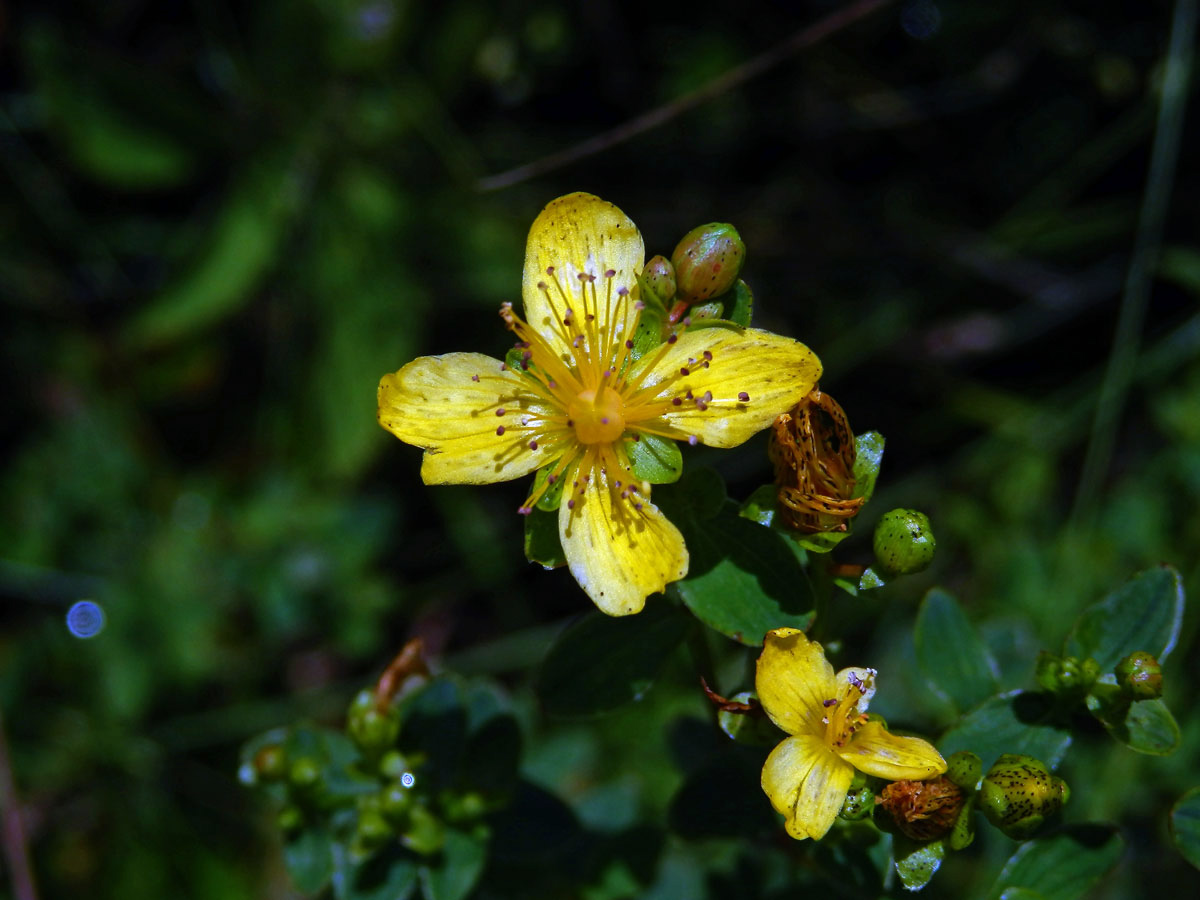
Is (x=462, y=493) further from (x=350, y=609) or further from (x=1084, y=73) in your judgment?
(x=1084, y=73)

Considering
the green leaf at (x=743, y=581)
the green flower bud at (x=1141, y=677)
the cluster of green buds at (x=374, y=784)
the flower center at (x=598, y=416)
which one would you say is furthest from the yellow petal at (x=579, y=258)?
the green flower bud at (x=1141, y=677)

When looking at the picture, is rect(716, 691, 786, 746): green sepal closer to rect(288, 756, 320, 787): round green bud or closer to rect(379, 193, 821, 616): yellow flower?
rect(379, 193, 821, 616): yellow flower

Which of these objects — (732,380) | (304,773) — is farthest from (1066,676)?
(304,773)

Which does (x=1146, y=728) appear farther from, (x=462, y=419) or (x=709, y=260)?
(x=462, y=419)

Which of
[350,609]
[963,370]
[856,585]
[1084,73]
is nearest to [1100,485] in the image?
[963,370]

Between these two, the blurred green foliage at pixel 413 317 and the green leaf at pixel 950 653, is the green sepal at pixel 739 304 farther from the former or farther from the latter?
the blurred green foliage at pixel 413 317

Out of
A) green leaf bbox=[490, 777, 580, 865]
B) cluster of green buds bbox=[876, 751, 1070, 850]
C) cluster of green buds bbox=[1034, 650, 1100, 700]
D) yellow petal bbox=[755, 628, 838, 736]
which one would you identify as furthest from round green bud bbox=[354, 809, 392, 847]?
cluster of green buds bbox=[1034, 650, 1100, 700]
